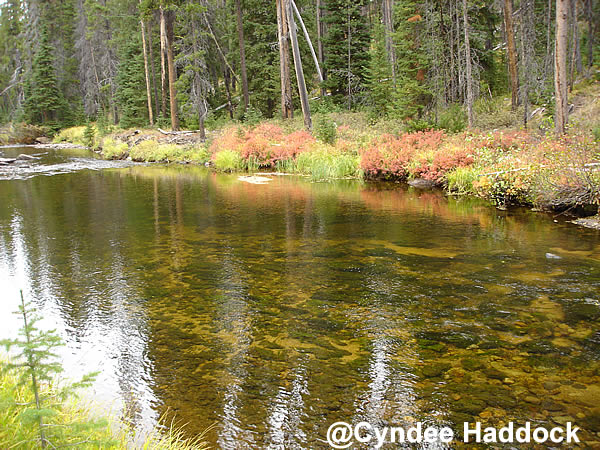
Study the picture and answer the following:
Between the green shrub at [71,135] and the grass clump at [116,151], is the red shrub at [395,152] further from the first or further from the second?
the green shrub at [71,135]

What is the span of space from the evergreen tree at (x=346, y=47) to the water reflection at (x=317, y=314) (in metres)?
19.5

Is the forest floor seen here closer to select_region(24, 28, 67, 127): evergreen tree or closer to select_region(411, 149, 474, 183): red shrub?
select_region(411, 149, 474, 183): red shrub

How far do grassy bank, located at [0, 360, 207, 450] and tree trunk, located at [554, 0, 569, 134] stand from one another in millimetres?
13460

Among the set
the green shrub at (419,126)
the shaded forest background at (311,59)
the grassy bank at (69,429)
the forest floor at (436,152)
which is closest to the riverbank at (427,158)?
the forest floor at (436,152)

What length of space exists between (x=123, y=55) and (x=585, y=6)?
34.5 m

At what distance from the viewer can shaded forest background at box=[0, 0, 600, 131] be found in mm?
22328

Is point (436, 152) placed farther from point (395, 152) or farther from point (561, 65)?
point (561, 65)

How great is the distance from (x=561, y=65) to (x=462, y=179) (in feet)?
13.3

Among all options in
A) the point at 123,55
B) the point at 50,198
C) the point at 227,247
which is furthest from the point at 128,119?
the point at 227,247

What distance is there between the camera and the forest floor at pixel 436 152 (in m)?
11.2

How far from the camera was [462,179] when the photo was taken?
14.8 metres

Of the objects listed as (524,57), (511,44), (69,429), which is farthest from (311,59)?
(69,429)

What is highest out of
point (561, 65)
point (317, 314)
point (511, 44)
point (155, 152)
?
point (511, 44)

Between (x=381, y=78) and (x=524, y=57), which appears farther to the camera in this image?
(x=381, y=78)
